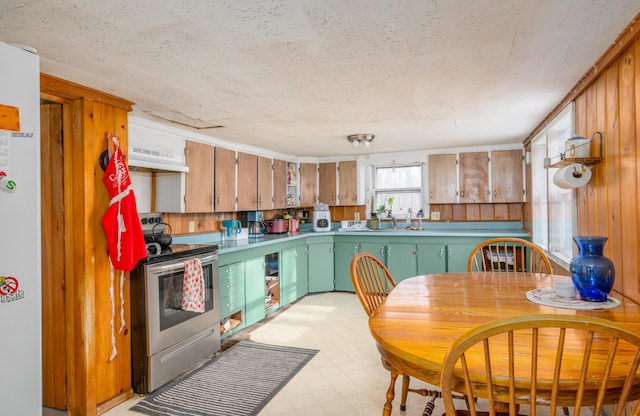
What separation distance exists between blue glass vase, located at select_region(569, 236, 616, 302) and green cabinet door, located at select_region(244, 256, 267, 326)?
9.43 ft

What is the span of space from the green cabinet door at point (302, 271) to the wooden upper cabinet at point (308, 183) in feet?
3.07

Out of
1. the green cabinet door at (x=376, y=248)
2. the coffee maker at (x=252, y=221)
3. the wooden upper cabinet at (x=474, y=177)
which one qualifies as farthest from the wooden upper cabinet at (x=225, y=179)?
the wooden upper cabinet at (x=474, y=177)

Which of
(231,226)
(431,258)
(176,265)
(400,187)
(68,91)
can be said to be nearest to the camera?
(68,91)

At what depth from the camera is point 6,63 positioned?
1380mm

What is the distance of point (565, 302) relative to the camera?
5.66 ft

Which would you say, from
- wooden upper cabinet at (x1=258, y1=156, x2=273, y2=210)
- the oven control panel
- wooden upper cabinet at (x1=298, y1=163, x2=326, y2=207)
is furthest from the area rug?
wooden upper cabinet at (x1=298, y1=163, x2=326, y2=207)

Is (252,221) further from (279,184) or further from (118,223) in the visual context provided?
(118,223)

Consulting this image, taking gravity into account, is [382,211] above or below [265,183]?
below

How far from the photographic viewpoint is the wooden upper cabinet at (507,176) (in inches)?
191

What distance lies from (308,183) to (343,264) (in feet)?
4.61

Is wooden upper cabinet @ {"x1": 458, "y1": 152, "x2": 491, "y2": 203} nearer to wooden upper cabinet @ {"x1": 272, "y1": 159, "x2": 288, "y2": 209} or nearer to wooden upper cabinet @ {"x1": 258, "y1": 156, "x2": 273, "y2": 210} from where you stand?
wooden upper cabinet @ {"x1": 272, "y1": 159, "x2": 288, "y2": 209}

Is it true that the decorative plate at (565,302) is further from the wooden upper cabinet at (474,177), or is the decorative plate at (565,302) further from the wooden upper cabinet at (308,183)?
the wooden upper cabinet at (308,183)

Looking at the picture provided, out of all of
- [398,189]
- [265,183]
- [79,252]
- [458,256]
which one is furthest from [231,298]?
[398,189]

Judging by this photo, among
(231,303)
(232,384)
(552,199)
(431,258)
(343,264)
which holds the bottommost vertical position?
(232,384)
